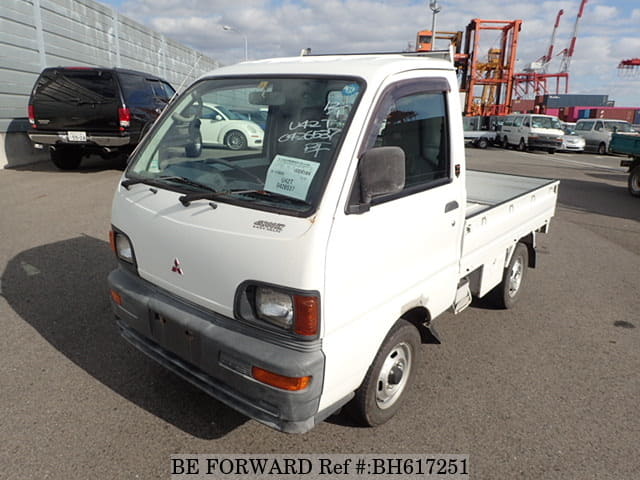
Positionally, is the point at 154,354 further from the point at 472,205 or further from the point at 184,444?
the point at 472,205

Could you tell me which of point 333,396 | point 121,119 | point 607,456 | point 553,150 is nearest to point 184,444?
point 333,396

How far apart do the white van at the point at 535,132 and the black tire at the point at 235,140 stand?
25.0 meters

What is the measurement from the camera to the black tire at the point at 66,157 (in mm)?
10728

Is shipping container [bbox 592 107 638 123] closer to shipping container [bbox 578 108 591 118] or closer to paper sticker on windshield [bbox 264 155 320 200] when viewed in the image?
shipping container [bbox 578 108 591 118]

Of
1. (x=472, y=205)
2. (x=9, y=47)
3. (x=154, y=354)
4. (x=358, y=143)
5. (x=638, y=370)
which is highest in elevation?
(x=9, y=47)

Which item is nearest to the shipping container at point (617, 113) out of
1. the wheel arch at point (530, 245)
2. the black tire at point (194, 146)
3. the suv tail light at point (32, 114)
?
the wheel arch at point (530, 245)

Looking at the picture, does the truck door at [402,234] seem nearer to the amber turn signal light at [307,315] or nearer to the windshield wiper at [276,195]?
the amber turn signal light at [307,315]

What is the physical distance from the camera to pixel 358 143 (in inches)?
90.8

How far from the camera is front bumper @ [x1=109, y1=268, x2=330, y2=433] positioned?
217 centimetres

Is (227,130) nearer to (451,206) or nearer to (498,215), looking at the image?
(451,206)

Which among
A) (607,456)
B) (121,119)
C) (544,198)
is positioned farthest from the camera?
(121,119)

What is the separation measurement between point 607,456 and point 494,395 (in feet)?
2.43

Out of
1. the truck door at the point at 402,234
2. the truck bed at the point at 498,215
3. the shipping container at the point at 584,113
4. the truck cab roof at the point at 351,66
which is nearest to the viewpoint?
the truck door at the point at 402,234

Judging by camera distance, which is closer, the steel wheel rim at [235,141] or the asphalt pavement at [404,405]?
the asphalt pavement at [404,405]
